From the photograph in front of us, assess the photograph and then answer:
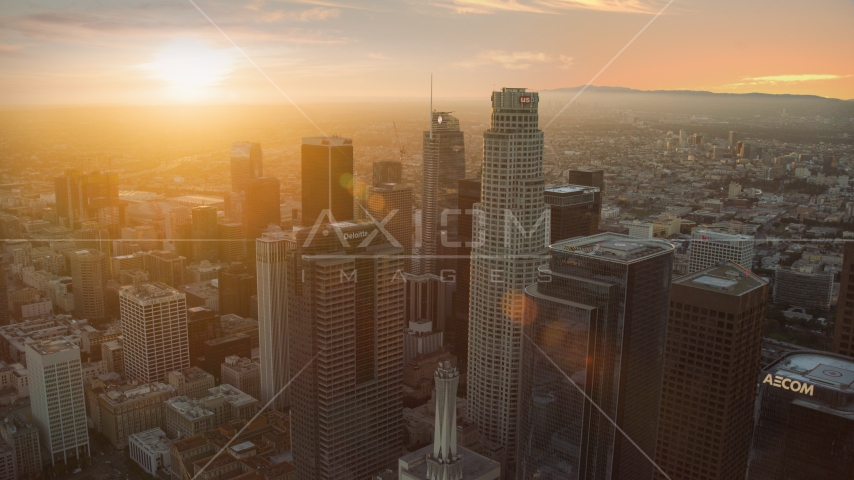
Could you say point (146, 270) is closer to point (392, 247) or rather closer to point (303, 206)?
point (303, 206)

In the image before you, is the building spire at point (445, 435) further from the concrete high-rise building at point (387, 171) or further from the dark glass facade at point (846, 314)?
the concrete high-rise building at point (387, 171)

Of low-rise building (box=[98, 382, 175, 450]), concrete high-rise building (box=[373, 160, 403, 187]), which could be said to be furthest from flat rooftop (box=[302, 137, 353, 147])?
low-rise building (box=[98, 382, 175, 450])

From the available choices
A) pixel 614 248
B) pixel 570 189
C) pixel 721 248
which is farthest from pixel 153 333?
pixel 721 248

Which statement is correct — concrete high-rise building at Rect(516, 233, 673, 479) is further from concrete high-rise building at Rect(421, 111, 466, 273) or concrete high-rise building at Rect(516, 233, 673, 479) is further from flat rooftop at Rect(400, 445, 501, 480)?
concrete high-rise building at Rect(421, 111, 466, 273)

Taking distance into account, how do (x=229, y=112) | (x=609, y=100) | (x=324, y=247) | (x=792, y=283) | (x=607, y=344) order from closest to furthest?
1. (x=607, y=344)
2. (x=324, y=247)
3. (x=792, y=283)
4. (x=609, y=100)
5. (x=229, y=112)

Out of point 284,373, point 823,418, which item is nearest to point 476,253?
point 284,373
